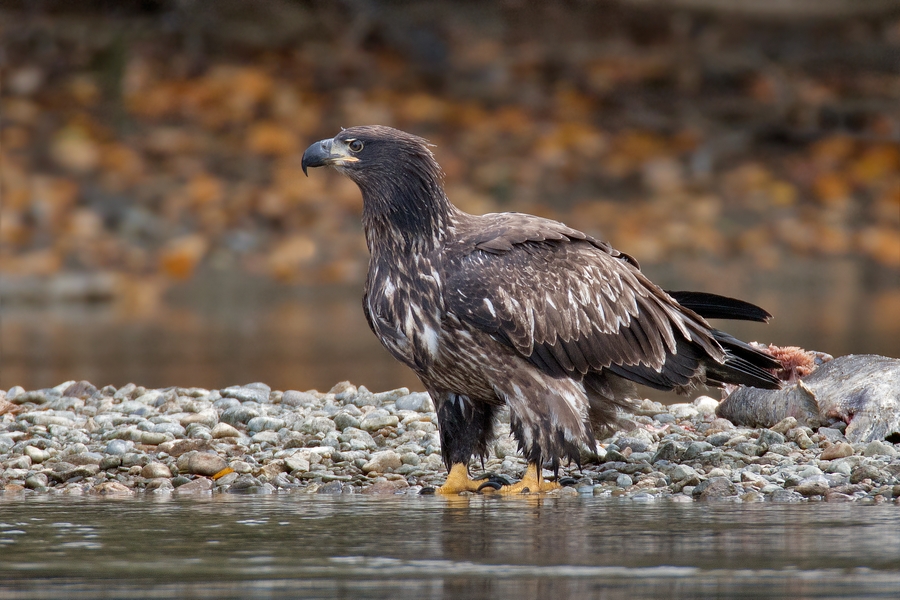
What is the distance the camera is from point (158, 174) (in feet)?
53.0

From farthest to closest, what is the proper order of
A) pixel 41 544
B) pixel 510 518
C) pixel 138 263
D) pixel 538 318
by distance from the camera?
pixel 138 263, pixel 538 318, pixel 510 518, pixel 41 544

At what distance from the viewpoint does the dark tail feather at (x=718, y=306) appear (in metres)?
6.80

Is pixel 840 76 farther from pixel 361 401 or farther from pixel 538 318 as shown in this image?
pixel 538 318

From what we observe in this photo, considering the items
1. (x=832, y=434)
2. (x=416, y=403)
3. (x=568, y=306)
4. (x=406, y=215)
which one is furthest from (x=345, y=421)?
(x=832, y=434)

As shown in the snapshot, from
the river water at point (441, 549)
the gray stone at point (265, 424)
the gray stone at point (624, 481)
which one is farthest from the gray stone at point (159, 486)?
the gray stone at point (624, 481)

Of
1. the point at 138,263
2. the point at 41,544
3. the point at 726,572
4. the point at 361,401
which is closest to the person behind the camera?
the point at 726,572

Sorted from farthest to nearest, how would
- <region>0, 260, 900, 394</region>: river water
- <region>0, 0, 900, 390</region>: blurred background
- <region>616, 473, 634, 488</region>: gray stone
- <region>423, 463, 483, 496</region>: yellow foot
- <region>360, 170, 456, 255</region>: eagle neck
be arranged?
1. <region>0, 0, 900, 390</region>: blurred background
2. <region>0, 260, 900, 394</region>: river water
3. <region>360, 170, 456, 255</region>: eagle neck
4. <region>423, 463, 483, 496</region>: yellow foot
5. <region>616, 473, 634, 488</region>: gray stone

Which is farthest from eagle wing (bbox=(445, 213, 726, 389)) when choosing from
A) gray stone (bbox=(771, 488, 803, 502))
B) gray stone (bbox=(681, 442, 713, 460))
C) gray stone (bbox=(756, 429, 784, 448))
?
gray stone (bbox=(771, 488, 803, 502))

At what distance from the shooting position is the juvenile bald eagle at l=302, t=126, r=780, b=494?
599 cm

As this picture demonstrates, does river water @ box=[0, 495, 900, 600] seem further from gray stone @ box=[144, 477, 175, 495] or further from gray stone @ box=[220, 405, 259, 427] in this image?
gray stone @ box=[220, 405, 259, 427]

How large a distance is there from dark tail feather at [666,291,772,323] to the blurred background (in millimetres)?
4435

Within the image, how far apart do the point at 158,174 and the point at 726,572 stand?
13.0 m

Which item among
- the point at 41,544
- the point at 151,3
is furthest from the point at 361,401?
the point at 151,3

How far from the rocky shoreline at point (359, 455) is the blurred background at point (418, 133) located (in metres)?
3.64
